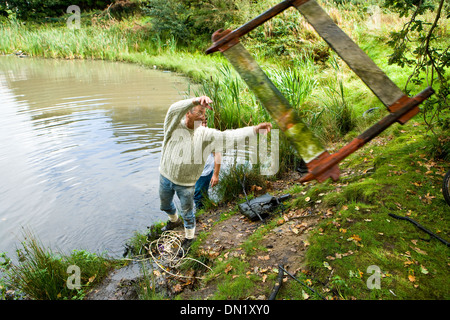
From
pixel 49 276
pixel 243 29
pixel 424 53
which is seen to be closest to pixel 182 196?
pixel 49 276

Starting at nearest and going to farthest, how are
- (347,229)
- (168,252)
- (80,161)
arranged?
(347,229)
(168,252)
(80,161)

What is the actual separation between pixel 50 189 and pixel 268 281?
15.5 feet

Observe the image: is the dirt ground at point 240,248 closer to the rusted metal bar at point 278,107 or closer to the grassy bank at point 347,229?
the grassy bank at point 347,229

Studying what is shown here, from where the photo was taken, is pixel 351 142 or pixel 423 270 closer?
pixel 351 142

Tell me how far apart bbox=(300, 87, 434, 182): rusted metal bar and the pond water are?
352 cm

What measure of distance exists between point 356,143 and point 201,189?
12.3ft

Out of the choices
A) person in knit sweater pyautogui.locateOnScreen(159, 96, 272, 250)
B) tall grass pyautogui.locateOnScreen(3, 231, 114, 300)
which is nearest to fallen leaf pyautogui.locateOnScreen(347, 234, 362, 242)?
person in knit sweater pyautogui.locateOnScreen(159, 96, 272, 250)

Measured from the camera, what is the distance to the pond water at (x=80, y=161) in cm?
480

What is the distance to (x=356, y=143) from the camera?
1.74 m

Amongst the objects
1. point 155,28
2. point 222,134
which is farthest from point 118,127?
point 155,28

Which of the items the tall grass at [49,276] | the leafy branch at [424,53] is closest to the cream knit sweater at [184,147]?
the tall grass at [49,276]

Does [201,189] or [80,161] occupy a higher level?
[80,161]

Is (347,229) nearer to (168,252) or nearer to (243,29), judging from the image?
(168,252)
